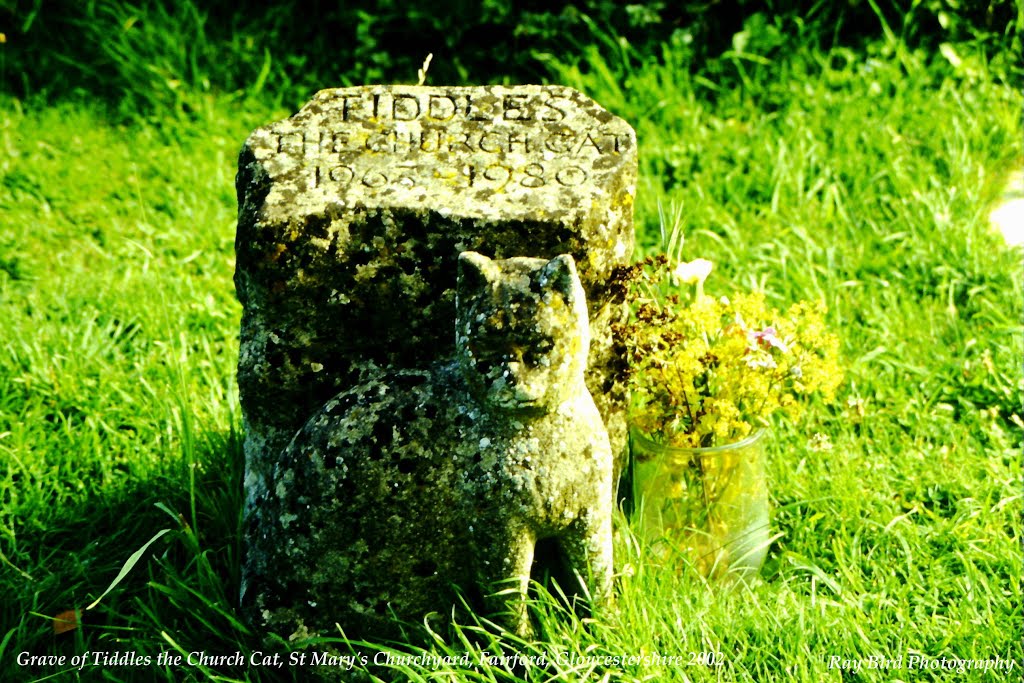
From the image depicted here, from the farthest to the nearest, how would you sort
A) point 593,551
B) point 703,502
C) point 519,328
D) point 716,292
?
1. point 716,292
2. point 703,502
3. point 593,551
4. point 519,328

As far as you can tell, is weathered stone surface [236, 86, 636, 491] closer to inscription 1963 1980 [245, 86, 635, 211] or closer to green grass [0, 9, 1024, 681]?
inscription 1963 1980 [245, 86, 635, 211]

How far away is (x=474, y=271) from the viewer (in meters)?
2.31

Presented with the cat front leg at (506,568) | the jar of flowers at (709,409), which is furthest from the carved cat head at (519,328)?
the jar of flowers at (709,409)

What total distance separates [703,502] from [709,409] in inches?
10.4

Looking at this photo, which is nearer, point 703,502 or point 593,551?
point 593,551

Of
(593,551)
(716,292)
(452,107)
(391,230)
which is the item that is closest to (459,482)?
(593,551)

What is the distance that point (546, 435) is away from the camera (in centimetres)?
241

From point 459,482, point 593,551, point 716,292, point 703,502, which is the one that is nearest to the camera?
point 459,482

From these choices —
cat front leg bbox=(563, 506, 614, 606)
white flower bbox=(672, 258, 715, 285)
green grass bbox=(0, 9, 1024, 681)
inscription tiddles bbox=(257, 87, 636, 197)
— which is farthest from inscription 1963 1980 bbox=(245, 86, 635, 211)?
green grass bbox=(0, 9, 1024, 681)

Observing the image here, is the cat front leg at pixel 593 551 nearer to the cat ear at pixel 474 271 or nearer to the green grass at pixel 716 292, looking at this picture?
the green grass at pixel 716 292

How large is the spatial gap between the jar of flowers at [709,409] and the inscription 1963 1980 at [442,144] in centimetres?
36

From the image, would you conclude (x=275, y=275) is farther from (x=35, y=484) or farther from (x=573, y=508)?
(x=35, y=484)

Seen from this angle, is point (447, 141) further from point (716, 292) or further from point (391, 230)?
point (716, 292)

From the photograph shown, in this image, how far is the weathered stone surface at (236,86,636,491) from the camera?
2498mm
